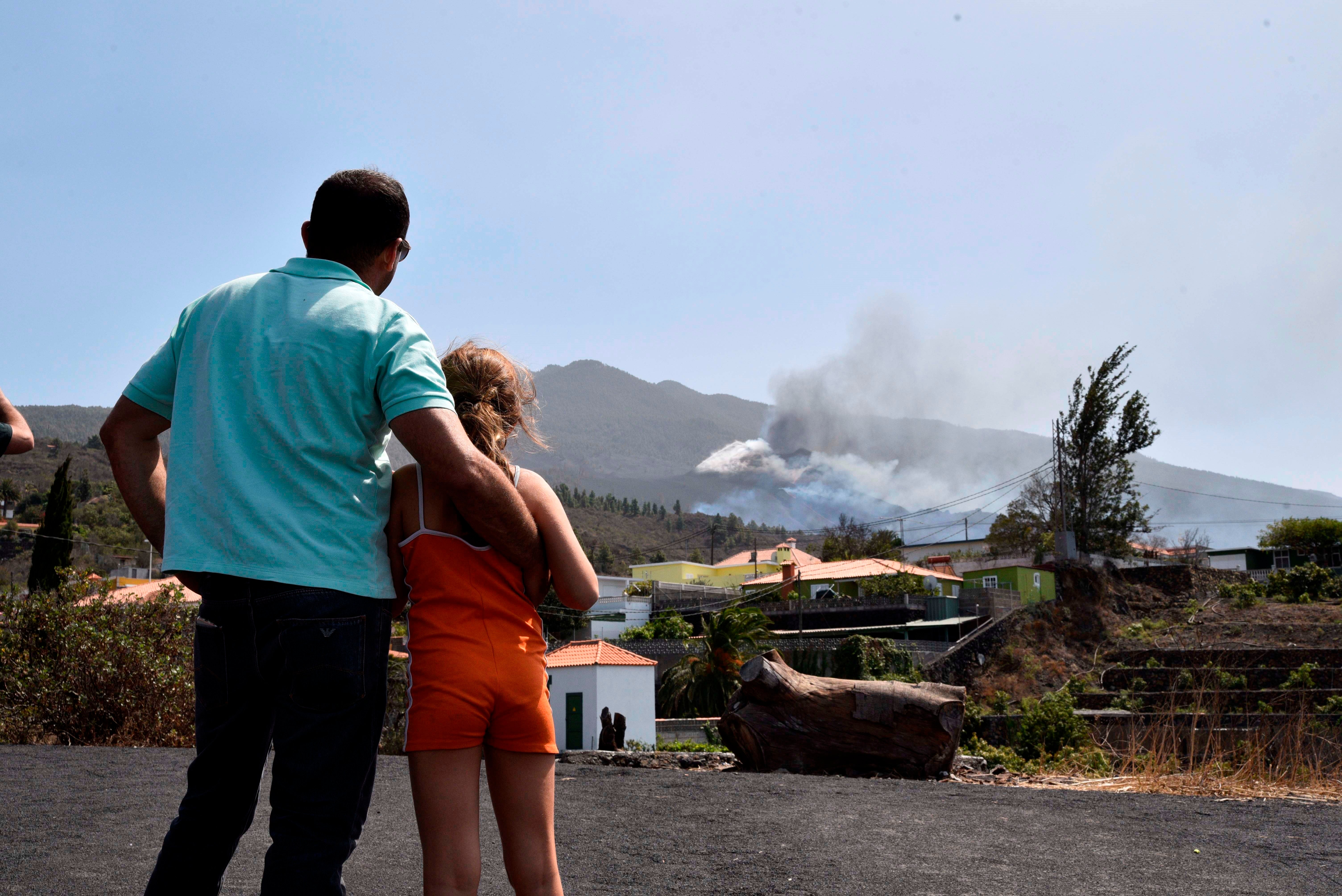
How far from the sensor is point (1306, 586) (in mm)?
25266

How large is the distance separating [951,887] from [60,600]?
827cm

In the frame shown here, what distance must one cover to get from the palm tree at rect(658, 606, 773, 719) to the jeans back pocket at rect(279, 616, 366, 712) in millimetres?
25684

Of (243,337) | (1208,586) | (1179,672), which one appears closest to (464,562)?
(243,337)

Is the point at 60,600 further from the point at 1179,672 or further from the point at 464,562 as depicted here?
the point at 1179,672

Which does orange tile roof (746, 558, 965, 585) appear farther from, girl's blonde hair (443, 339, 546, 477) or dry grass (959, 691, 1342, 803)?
girl's blonde hair (443, 339, 546, 477)

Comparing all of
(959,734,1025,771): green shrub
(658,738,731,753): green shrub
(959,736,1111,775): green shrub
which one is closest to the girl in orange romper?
(959,736,1111,775): green shrub

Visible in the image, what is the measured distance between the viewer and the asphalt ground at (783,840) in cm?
313

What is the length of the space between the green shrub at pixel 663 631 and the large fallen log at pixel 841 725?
2953cm

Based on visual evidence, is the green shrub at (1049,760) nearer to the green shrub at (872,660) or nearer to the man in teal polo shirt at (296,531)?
the man in teal polo shirt at (296,531)

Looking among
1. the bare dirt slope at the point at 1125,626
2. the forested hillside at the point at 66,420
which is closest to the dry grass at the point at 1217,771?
the bare dirt slope at the point at 1125,626

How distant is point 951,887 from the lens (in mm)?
3115

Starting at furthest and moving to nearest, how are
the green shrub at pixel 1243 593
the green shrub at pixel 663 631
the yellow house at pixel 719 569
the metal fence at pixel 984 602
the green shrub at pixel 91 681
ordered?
the yellow house at pixel 719 569 → the green shrub at pixel 663 631 → the metal fence at pixel 984 602 → the green shrub at pixel 1243 593 → the green shrub at pixel 91 681

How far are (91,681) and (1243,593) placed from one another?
85.4 ft

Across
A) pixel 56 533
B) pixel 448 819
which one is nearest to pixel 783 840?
pixel 448 819
